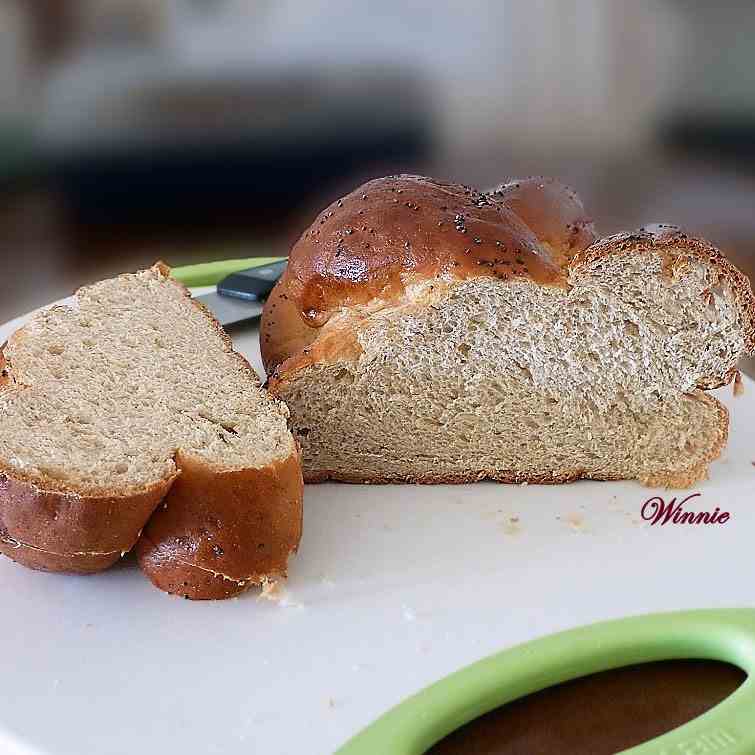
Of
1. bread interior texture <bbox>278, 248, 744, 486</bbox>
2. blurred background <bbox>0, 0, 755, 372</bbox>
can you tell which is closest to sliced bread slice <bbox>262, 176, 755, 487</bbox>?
bread interior texture <bbox>278, 248, 744, 486</bbox>

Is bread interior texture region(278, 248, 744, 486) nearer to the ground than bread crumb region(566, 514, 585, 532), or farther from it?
farther from it

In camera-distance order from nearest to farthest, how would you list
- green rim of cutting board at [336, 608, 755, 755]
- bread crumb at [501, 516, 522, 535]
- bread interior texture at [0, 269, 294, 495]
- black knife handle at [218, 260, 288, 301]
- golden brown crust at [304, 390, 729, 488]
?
1. green rim of cutting board at [336, 608, 755, 755]
2. bread interior texture at [0, 269, 294, 495]
3. bread crumb at [501, 516, 522, 535]
4. golden brown crust at [304, 390, 729, 488]
5. black knife handle at [218, 260, 288, 301]

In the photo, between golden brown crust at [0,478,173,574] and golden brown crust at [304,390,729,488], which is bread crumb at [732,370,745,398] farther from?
golden brown crust at [0,478,173,574]

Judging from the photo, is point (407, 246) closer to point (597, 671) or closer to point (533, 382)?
point (533, 382)

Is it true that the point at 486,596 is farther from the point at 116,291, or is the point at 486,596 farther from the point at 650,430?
the point at 116,291

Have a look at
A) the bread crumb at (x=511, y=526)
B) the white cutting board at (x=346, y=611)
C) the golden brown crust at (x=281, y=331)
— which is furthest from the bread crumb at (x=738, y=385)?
the golden brown crust at (x=281, y=331)
